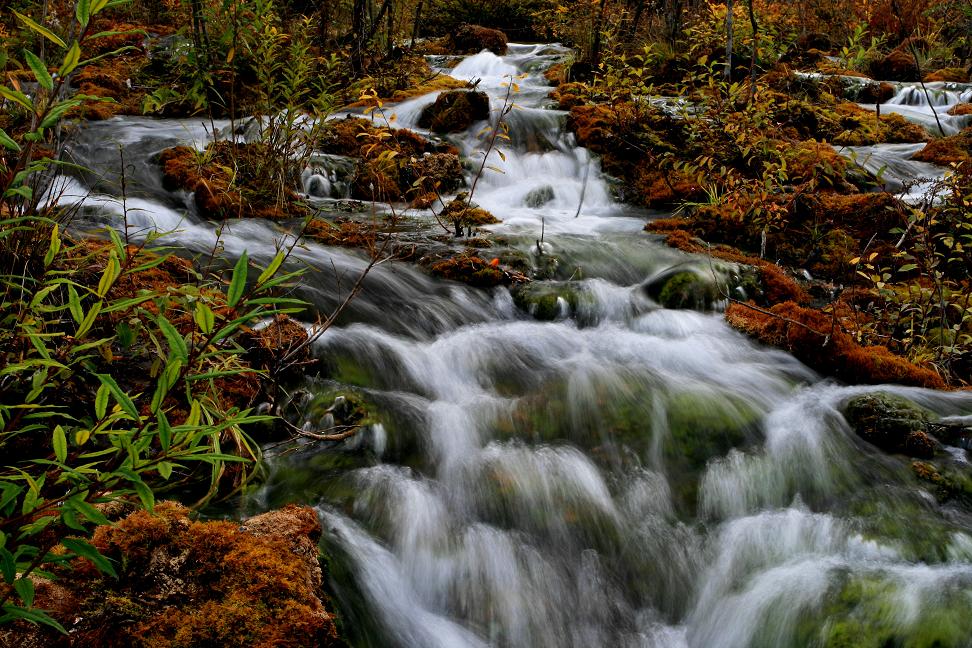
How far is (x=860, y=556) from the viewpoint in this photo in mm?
3047

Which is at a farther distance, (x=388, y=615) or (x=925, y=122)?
(x=925, y=122)

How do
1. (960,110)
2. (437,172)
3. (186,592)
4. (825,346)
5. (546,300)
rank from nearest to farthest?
(186,592) < (825,346) < (546,300) < (437,172) < (960,110)

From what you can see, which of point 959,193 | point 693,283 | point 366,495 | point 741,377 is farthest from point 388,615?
point 959,193

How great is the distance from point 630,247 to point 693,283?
1417mm

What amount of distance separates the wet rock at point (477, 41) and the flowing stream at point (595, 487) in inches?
576

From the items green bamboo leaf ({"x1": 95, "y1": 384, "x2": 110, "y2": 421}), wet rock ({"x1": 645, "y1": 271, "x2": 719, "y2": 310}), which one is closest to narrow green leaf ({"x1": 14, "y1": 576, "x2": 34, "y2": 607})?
green bamboo leaf ({"x1": 95, "y1": 384, "x2": 110, "y2": 421})

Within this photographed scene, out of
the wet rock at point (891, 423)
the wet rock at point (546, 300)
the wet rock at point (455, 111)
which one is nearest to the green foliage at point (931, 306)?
the wet rock at point (891, 423)

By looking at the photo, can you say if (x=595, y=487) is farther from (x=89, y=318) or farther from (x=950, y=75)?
(x=950, y=75)

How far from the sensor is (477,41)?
18344 millimetres

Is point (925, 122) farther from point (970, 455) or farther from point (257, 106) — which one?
point (257, 106)

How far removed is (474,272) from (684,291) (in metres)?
2.04

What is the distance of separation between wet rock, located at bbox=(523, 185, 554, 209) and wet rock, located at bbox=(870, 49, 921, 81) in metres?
12.0

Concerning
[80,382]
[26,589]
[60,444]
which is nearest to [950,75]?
[80,382]

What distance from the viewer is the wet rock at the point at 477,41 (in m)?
18.2
